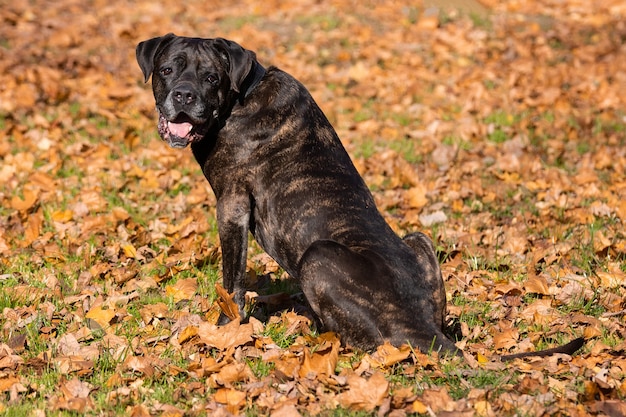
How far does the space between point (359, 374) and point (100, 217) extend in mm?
3806

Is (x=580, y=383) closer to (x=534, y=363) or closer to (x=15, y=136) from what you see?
(x=534, y=363)

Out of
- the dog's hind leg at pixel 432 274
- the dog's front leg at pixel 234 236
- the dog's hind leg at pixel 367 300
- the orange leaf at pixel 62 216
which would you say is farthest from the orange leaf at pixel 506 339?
the orange leaf at pixel 62 216

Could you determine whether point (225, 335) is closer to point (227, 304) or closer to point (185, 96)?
point (227, 304)

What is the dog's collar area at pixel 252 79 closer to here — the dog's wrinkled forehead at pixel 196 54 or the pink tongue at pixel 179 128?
the dog's wrinkled forehead at pixel 196 54

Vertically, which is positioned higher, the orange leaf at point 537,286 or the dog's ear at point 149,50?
the dog's ear at point 149,50

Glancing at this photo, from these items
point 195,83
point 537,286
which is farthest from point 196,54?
point 537,286

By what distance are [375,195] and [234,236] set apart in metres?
3.26

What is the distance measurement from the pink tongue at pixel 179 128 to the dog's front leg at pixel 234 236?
0.53 meters

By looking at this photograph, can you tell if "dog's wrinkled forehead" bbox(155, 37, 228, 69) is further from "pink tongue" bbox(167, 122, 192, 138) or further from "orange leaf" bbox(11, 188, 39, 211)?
"orange leaf" bbox(11, 188, 39, 211)

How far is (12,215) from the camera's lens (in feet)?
25.6

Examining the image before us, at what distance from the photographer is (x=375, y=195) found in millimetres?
8711

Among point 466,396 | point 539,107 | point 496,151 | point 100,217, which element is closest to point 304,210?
point 466,396

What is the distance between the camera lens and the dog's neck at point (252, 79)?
230 inches

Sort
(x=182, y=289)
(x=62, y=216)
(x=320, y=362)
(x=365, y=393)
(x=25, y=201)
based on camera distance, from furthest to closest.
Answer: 1. (x=25, y=201)
2. (x=62, y=216)
3. (x=182, y=289)
4. (x=320, y=362)
5. (x=365, y=393)
